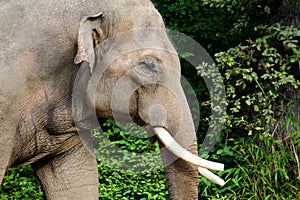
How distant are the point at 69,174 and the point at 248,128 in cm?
223

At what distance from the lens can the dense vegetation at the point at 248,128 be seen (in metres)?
6.43

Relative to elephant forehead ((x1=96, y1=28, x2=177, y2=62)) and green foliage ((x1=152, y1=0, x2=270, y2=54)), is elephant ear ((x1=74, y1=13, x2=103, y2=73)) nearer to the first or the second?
elephant forehead ((x1=96, y1=28, x2=177, y2=62))

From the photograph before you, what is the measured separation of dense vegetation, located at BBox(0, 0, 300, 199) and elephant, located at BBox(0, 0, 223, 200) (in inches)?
77.8

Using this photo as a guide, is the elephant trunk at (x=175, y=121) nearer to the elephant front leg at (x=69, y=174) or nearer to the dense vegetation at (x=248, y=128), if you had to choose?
the elephant front leg at (x=69, y=174)

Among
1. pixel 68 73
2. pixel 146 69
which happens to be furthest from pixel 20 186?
pixel 146 69

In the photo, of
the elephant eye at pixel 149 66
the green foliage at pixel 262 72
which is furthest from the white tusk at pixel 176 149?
the green foliage at pixel 262 72

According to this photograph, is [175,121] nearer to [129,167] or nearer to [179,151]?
[179,151]

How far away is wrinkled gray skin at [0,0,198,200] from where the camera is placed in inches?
171

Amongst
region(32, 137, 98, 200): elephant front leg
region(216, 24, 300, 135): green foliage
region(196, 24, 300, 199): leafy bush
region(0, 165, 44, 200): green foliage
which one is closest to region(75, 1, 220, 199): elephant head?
region(32, 137, 98, 200): elephant front leg

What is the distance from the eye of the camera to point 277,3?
6953mm

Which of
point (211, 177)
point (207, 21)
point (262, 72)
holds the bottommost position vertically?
point (262, 72)

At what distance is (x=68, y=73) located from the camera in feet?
14.8

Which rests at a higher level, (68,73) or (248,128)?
(68,73)

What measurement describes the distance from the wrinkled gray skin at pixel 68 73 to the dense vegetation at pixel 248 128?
6.40 ft
